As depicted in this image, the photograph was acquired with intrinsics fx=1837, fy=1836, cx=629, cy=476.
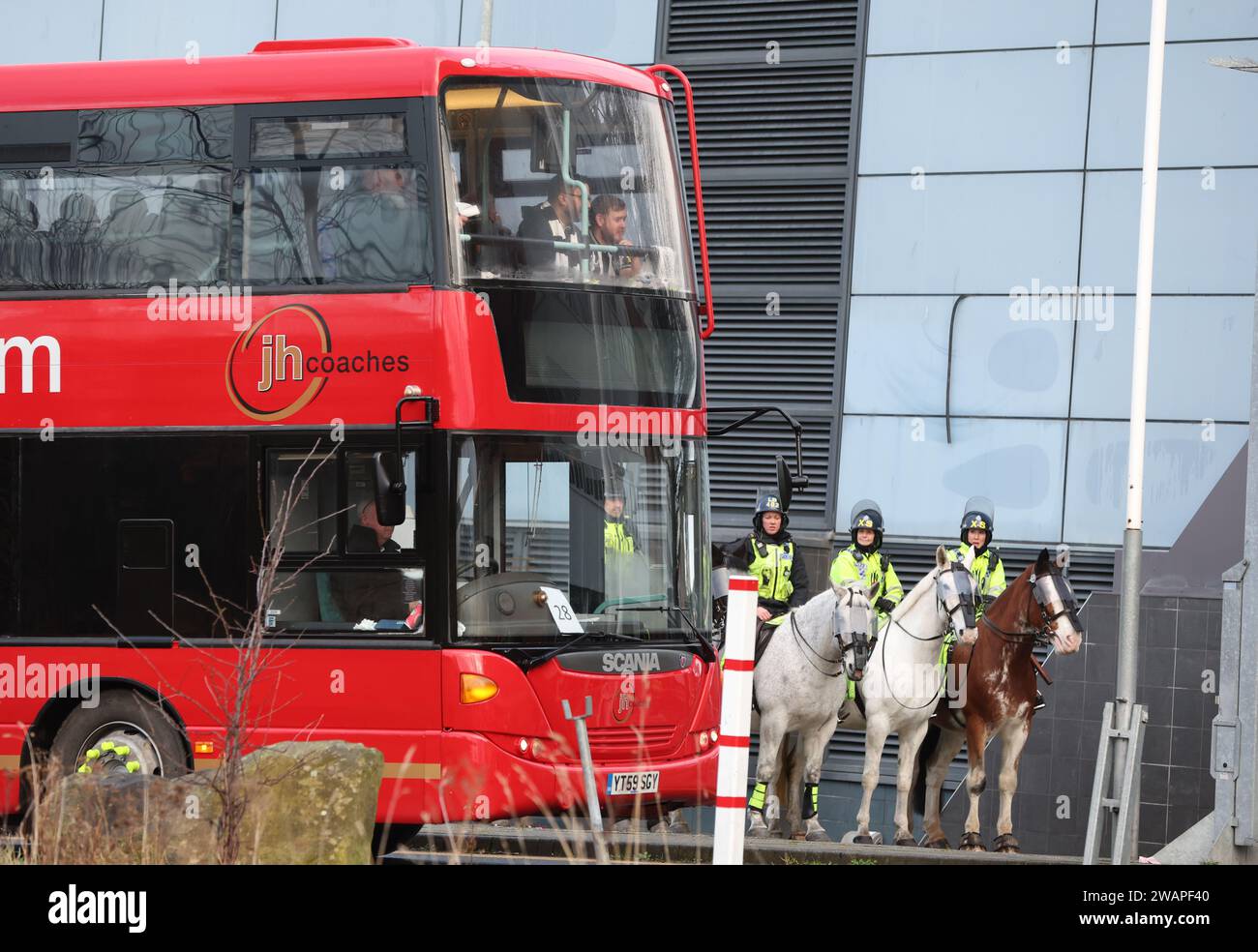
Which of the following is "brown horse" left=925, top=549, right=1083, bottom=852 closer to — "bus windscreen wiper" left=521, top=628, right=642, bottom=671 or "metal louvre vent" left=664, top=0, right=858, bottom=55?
"bus windscreen wiper" left=521, top=628, right=642, bottom=671

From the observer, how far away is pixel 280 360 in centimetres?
1156

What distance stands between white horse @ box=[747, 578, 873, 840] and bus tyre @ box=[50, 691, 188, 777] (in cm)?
480

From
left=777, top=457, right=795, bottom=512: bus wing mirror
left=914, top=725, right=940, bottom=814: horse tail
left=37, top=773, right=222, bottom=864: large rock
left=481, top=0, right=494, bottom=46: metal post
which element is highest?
left=481, top=0, right=494, bottom=46: metal post

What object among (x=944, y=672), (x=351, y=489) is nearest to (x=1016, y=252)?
(x=944, y=672)

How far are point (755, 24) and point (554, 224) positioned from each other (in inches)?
377

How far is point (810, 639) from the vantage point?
1451 cm

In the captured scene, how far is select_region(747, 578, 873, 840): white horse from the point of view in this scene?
47.4 ft

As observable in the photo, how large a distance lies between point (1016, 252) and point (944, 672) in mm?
5971

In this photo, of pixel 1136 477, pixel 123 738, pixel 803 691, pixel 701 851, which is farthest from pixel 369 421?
pixel 1136 477

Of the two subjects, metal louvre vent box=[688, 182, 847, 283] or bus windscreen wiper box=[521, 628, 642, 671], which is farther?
metal louvre vent box=[688, 182, 847, 283]

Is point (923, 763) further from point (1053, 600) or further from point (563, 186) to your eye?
point (563, 186)

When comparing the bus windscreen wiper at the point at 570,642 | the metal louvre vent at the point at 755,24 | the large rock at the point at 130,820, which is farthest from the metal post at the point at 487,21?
the large rock at the point at 130,820

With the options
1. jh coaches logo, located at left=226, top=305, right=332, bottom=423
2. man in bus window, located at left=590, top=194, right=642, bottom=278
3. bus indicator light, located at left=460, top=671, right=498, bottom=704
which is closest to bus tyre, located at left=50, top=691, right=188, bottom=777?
bus indicator light, located at left=460, top=671, right=498, bottom=704
